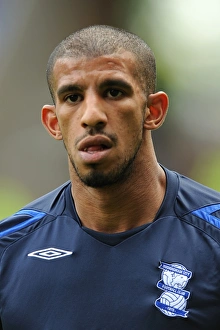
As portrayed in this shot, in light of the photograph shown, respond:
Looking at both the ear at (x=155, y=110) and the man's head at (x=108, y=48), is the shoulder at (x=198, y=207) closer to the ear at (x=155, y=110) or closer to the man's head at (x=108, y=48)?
the ear at (x=155, y=110)

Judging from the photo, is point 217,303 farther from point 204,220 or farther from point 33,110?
point 33,110

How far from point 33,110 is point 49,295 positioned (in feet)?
12.3

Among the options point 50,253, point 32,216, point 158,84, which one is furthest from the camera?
point 158,84

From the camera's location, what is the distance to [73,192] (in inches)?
86.0

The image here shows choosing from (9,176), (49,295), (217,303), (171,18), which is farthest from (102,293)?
(171,18)

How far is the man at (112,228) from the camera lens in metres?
1.89

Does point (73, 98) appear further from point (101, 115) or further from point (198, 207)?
point (198, 207)

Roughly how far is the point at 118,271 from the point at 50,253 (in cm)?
28

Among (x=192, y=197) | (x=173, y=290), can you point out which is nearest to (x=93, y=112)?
(x=192, y=197)

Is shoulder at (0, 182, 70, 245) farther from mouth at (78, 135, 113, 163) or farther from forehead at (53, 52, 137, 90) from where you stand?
forehead at (53, 52, 137, 90)

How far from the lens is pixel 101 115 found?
1.89 m

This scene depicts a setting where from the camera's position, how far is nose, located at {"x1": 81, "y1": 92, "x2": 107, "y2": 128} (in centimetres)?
188

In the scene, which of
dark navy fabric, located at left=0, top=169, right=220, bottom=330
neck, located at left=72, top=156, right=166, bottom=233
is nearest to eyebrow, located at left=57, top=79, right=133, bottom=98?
neck, located at left=72, top=156, right=166, bottom=233

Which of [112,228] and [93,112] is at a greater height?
[93,112]
